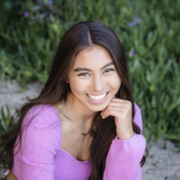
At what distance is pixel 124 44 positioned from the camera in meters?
3.22

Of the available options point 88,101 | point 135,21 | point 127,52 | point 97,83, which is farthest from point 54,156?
point 135,21

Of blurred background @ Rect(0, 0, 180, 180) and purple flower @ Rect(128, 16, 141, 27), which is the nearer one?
blurred background @ Rect(0, 0, 180, 180)

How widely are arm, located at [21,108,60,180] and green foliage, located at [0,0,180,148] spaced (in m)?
1.12

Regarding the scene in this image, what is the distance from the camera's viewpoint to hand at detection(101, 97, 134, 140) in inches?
56.0

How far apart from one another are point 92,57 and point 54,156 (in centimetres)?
54

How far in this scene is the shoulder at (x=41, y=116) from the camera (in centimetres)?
132

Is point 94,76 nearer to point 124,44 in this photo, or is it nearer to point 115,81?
point 115,81

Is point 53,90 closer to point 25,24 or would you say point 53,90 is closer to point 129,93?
point 129,93

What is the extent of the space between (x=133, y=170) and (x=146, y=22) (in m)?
2.50

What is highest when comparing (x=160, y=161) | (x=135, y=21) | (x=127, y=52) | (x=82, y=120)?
(x=135, y=21)

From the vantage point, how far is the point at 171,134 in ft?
7.62

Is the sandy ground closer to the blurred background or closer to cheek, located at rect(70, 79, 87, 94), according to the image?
the blurred background

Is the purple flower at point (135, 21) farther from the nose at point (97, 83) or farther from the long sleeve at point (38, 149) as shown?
the long sleeve at point (38, 149)

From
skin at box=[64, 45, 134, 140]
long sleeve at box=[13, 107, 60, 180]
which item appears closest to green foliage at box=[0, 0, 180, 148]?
skin at box=[64, 45, 134, 140]
